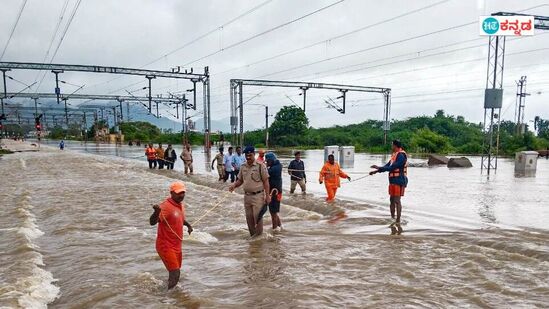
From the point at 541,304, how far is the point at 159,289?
16.9 feet

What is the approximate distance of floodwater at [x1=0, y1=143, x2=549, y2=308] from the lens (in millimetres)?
5988

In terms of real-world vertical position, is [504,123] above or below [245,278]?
above

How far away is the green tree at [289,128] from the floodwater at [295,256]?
172ft

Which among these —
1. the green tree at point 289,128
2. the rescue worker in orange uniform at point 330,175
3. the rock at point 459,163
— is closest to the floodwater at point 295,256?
the rescue worker in orange uniform at point 330,175

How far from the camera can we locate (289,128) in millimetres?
68125

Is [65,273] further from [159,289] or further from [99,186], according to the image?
[99,186]

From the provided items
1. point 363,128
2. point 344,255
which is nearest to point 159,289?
point 344,255

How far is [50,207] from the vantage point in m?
13.7

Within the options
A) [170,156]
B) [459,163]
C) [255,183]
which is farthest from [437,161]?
[255,183]

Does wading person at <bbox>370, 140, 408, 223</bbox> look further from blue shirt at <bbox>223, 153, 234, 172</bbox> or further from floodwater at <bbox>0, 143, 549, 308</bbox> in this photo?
blue shirt at <bbox>223, 153, 234, 172</bbox>

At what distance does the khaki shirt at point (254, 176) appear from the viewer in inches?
327

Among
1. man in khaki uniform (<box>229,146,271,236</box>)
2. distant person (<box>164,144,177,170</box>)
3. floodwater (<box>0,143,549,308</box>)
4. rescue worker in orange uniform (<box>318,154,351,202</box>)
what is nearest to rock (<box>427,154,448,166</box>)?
floodwater (<box>0,143,549,308</box>)

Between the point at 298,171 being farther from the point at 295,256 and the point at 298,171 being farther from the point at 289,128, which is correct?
the point at 289,128

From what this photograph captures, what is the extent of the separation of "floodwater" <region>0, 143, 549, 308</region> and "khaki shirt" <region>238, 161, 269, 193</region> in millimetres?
1222
